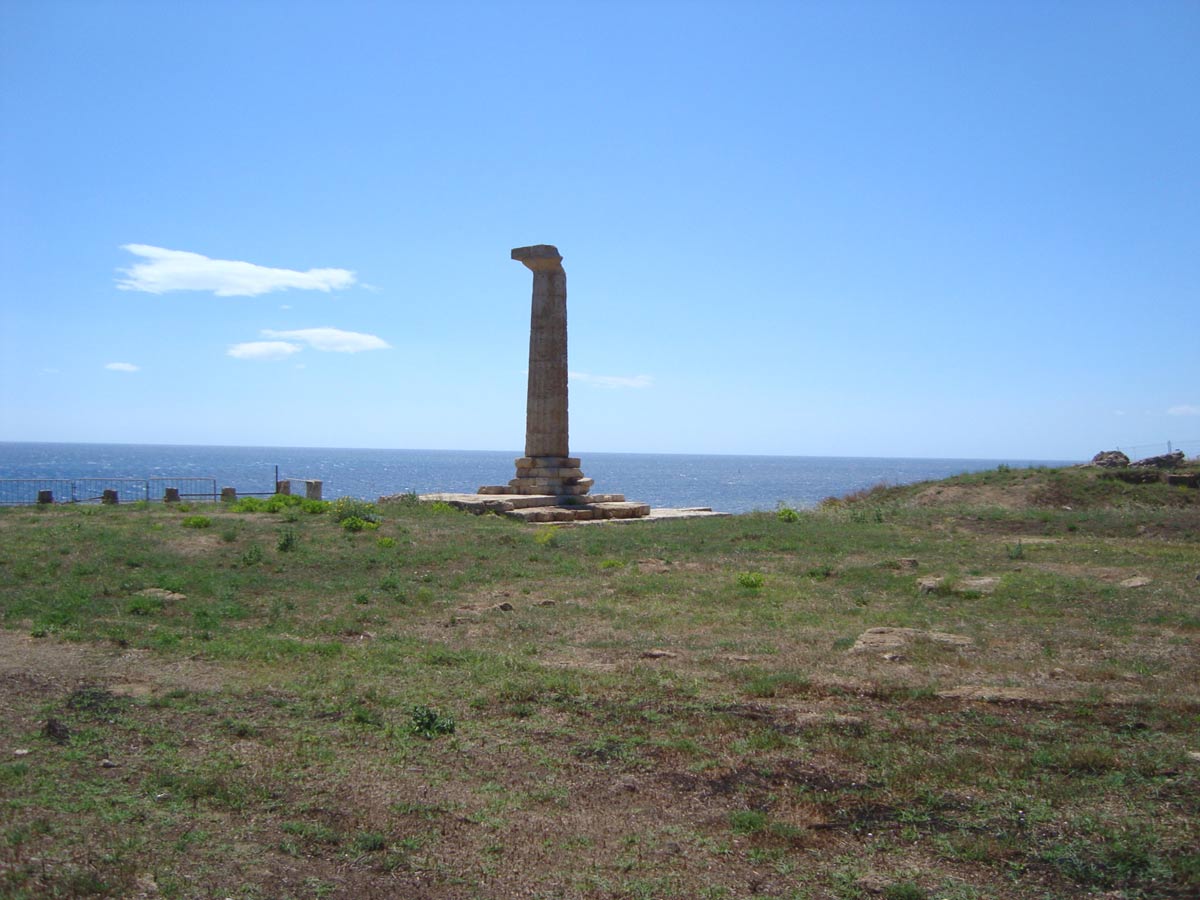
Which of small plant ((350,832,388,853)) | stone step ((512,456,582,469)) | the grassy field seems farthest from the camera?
stone step ((512,456,582,469))

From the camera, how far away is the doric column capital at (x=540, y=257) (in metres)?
23.5

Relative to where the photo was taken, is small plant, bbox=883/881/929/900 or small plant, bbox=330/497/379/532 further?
small plant, bbox=330/497/379/532

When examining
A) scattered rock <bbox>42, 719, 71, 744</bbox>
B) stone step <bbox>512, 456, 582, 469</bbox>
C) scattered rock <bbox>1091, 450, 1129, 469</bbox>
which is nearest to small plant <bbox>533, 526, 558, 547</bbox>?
stone step <bbox>512, 456, 582, 469</bbox>

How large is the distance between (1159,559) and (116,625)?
50.9 feet

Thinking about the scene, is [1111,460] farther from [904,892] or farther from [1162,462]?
[904,892]

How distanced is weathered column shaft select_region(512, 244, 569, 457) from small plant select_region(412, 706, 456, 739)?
17333mm

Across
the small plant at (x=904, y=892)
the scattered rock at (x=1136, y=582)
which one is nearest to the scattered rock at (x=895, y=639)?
the scattered rock at (x=1136, y=582)

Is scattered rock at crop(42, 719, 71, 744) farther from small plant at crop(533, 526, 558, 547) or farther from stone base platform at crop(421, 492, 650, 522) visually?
stone base platform at crop(421, 492, 650, 522)

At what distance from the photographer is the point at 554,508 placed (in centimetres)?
2244

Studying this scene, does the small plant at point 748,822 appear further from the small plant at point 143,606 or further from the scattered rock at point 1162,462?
the scattered rock at point 1162,462

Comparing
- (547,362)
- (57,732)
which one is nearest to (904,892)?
(57,732)

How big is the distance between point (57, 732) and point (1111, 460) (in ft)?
129

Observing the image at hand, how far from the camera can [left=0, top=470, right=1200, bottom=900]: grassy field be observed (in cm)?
463

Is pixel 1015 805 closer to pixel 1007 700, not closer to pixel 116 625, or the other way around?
pixel 1007 700
